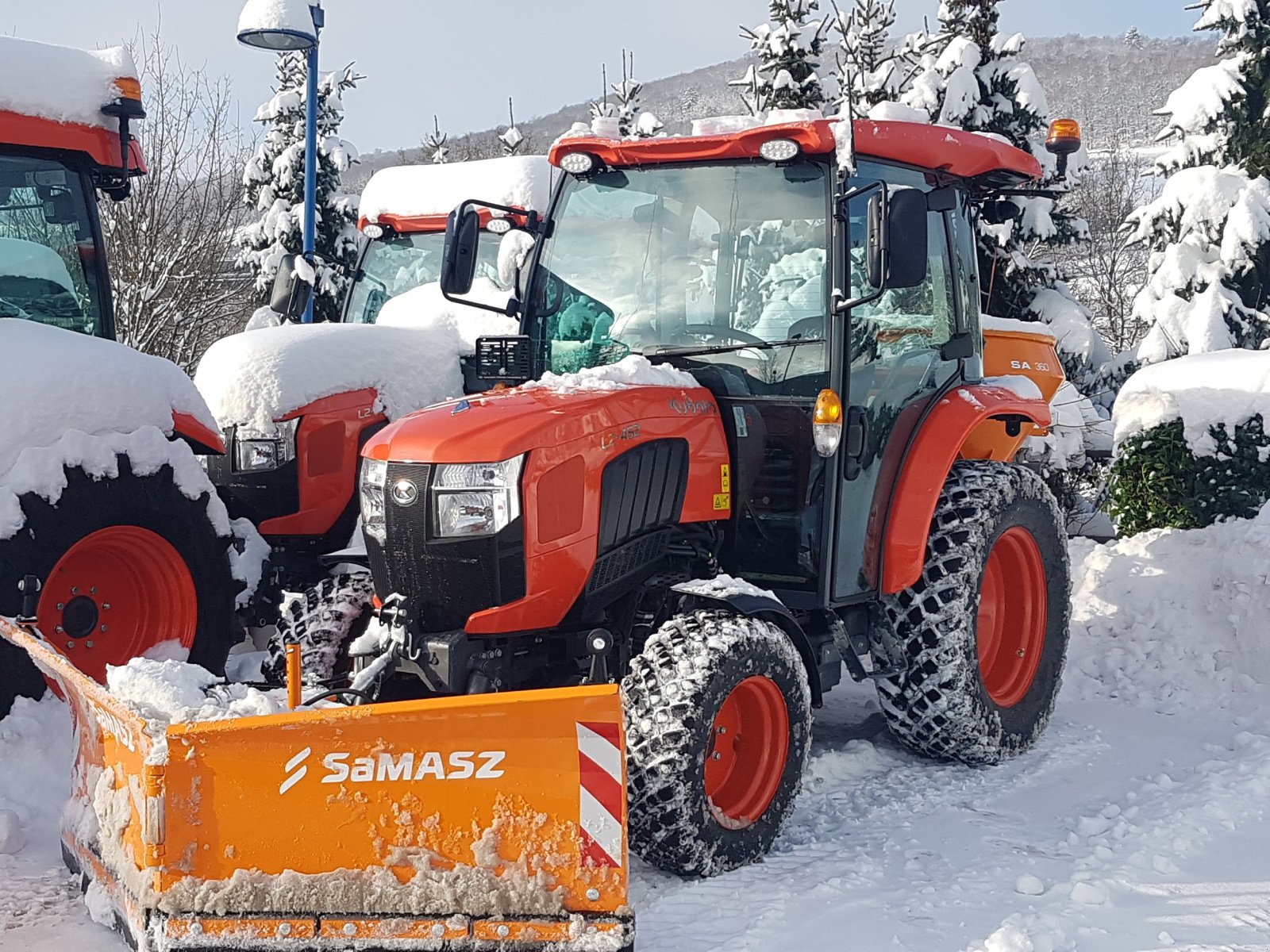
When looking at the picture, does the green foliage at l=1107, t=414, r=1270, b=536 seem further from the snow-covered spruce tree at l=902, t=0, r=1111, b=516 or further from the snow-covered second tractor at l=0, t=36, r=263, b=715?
the snow-covered spruce tree at l=902, t=0, r=1111, b=516

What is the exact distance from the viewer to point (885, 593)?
4.77 metres

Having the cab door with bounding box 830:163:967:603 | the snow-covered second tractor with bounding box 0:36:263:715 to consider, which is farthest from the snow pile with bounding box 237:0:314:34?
the cab door with bounding box 830:163:967:603

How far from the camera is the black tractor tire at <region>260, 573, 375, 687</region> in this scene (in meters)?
4.51

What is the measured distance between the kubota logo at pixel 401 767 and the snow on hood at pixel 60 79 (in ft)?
11.7

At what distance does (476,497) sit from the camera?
3.65m

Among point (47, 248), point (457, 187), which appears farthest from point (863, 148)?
point (457, 187)

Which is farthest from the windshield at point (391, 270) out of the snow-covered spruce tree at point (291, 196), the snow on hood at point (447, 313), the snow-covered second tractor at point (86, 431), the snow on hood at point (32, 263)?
the snow-covered spruce tree at point (291, 196)

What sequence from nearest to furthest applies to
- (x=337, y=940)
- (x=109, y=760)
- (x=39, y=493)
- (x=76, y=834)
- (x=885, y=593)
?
(x=337, y=940) → (x=109, y=760) → (x=76, y=834) → (x=39, y=493) → (x=885, y=593)

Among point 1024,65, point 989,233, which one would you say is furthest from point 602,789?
point 1024,65

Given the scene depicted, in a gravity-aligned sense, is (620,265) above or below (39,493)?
above

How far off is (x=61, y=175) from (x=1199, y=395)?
6.41 meters

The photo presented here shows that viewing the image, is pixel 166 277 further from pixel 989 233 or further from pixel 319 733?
pixel 319 733

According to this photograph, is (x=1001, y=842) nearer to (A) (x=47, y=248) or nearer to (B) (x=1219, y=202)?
(A) (x=47, y=248)

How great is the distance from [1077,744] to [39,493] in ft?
13.9
